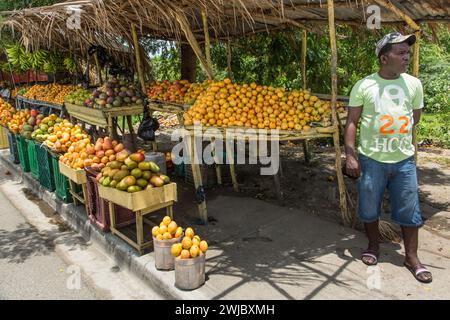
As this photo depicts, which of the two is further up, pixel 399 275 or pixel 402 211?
pixel 402 211

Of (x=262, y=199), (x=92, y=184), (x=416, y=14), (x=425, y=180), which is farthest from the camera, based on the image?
(x=425, y=180)

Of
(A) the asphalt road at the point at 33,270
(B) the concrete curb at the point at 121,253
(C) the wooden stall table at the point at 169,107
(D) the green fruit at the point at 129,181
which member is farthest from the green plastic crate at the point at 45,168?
(D) the green fruit at the point at 129,181

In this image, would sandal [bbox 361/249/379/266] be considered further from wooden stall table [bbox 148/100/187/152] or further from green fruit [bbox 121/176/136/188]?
wooden stall table [bbox 148/100/187/152]

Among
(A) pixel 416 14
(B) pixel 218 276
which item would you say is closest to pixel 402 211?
(B) pixel 218 276

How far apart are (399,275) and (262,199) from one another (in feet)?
9.23

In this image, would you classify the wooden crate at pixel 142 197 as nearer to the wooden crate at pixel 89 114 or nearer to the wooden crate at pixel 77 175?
the wooden crate at pixel 77 175

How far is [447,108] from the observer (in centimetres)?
1288

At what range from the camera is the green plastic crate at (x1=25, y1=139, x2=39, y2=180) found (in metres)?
7.39

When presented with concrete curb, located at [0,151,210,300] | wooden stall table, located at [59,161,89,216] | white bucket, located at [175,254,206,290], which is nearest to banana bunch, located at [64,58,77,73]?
concrete curb, located at [0,151,210,300]

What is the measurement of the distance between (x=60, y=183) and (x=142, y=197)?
111 inches

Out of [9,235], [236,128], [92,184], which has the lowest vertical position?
[9,235]

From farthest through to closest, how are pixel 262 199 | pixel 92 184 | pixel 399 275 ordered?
pixel 262 199 < pixel 92 184 < pixel 399 275

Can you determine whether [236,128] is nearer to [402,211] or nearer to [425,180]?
[402,211]

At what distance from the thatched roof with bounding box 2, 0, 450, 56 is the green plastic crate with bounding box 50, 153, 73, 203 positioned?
2.35 metres
